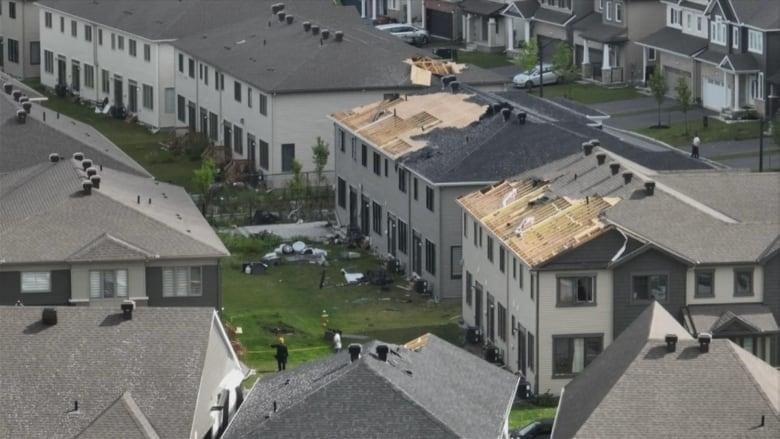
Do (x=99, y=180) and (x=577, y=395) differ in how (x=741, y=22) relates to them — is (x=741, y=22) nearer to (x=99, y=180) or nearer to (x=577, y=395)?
(x=99, y=180)

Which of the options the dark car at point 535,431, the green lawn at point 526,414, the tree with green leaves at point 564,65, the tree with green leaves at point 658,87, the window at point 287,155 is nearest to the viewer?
the dark car at point 535,431

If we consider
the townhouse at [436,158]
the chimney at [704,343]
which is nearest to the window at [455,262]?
the townhouse at [436,158]

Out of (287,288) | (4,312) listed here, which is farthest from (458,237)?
(4,312)

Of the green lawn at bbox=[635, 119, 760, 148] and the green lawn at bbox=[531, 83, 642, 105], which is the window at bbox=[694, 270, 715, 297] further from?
the green lawn at bbox=[531, 83, 642, 105]

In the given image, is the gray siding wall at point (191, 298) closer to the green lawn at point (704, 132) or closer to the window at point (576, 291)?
the window at point (576, 291)

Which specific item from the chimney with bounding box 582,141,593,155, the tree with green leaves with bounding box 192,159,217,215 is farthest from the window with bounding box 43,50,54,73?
the chimney with bounding box 582,141,593,155

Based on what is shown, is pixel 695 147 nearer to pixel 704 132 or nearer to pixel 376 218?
pixel 704 132
